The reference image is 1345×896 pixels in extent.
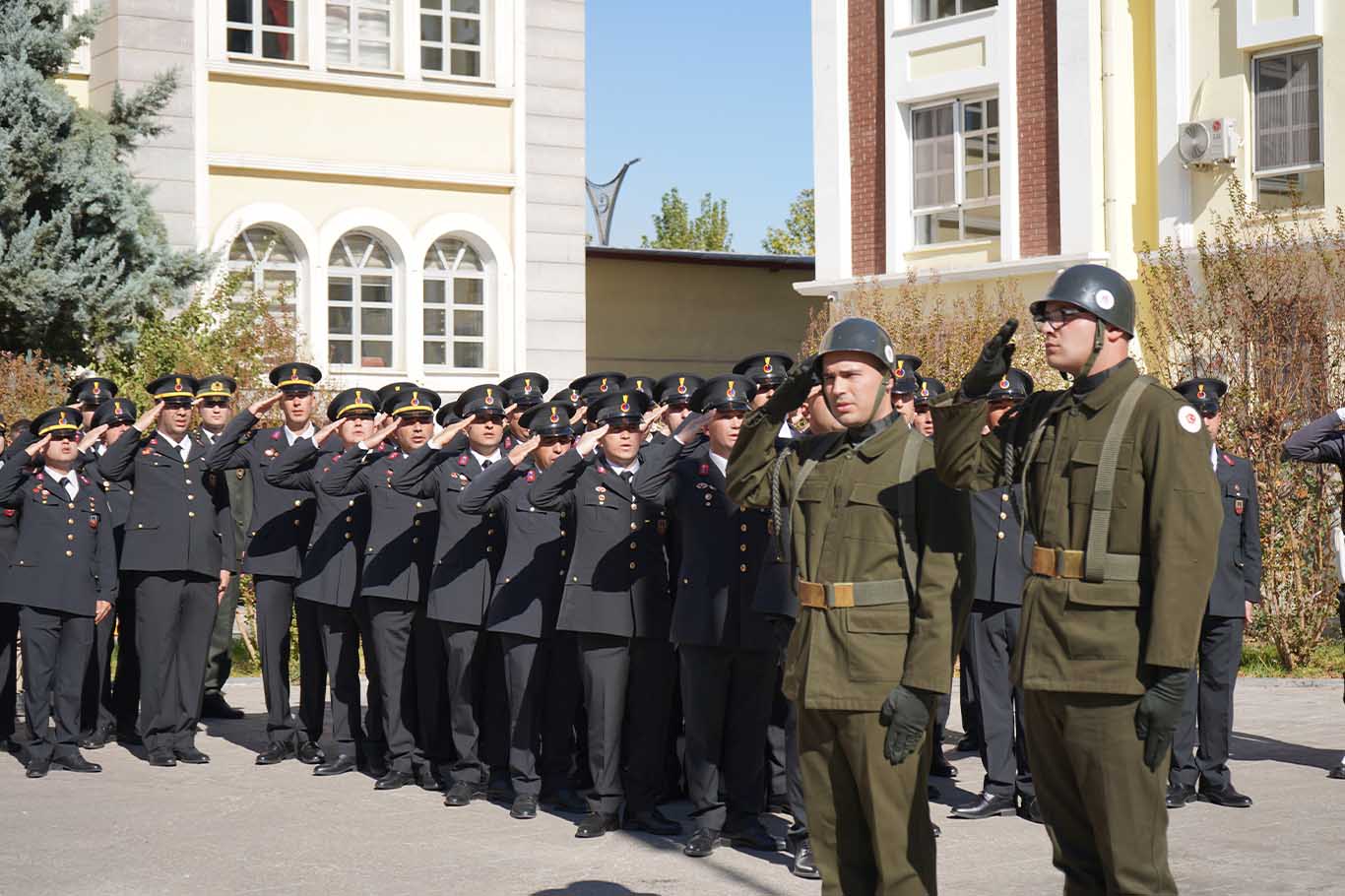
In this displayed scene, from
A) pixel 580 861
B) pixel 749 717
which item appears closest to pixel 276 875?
pixel 580 861

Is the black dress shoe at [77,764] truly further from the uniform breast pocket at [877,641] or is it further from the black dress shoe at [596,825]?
the uniform breast pocket at [877,641]

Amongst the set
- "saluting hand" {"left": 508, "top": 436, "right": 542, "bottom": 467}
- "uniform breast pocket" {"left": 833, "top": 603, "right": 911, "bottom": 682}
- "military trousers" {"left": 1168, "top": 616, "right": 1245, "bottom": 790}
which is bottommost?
"military trousers" {"left": 1168, "top": 616, "right": 1245, "bottom": 790}

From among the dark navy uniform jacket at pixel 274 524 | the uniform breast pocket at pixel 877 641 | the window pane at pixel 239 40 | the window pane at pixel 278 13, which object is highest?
the window pane at pixel 278 13

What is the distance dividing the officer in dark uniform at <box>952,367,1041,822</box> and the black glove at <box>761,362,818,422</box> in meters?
3.05

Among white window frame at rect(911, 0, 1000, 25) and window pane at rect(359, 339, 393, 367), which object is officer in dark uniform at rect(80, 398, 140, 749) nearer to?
window pane at rect(359, 339, 393, 367)

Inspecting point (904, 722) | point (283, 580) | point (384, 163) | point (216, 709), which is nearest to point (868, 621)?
point (904, 722)

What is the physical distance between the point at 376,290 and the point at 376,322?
413mm

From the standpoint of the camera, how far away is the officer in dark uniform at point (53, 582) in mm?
10727

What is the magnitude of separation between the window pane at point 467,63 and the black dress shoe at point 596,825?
16.5 meters

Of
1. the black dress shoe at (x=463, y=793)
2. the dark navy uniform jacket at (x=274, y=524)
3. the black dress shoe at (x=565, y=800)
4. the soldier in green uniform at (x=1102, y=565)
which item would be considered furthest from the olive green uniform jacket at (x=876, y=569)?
the dark navy uniform jacket at (x=274, y=524)

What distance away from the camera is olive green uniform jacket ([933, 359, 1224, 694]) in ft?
17.1

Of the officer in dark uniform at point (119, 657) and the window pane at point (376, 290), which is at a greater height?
the window pane at point (376, 290)

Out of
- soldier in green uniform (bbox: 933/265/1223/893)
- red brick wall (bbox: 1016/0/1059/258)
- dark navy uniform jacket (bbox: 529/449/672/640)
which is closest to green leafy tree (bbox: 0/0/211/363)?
red brick wall (bbox: 1016/0/1059/258)

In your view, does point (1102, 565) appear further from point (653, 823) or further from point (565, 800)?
point (565, 800)
